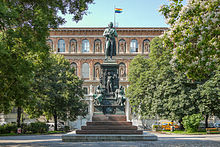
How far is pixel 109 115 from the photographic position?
18.1 m

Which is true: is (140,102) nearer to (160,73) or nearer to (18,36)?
(160,73)

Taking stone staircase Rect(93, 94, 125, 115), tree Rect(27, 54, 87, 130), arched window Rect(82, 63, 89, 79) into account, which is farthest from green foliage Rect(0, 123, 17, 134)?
arched window Rect(82, 63, 89, 79)

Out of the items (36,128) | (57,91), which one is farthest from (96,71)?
(36,128)

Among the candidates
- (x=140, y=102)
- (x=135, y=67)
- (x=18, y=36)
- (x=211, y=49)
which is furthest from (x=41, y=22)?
(x=135, y=67)

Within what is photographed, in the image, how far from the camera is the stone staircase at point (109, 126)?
16.4 m

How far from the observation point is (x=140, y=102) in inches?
1548

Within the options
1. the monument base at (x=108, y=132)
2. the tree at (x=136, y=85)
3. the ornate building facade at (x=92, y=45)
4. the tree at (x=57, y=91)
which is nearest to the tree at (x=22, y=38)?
the monument base at (x=108, y=132)

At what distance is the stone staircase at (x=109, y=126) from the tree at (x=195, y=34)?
19.7 feet

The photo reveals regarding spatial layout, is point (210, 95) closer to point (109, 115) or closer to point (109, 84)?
point (109, 84)

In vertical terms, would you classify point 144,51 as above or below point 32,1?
above

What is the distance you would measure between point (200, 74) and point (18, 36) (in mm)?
8103

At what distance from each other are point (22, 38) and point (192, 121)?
907 inches

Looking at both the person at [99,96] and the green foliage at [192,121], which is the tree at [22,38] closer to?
the person at [99,96]

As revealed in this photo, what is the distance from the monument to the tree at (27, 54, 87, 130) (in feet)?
33.4
